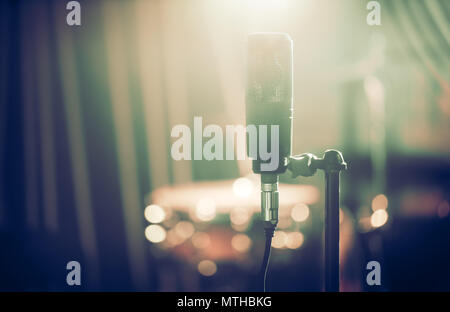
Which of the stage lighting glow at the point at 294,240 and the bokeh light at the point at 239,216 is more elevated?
the bokeh light at the point at 239,216

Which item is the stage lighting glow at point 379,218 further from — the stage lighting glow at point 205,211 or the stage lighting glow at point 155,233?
the stage lighting glow at point 155,233

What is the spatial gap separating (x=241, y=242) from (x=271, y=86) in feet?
7.44

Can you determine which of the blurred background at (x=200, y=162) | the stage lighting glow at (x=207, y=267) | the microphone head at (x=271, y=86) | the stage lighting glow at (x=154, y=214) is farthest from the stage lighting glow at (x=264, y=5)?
the microphone head at (x=271, y=86)

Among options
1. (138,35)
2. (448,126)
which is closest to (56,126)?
(138,35)

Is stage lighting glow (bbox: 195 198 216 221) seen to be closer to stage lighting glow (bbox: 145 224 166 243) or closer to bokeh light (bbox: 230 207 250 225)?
bokeh light (bbox: 230 207 250 225)

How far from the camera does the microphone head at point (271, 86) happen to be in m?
1.06

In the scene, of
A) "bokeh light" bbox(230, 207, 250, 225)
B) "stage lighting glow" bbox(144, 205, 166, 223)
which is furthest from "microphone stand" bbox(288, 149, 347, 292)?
"stage lighting glow" bbox(144, 205, 166, 223)

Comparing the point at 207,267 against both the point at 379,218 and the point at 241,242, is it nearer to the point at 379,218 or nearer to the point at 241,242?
the point at 241,242

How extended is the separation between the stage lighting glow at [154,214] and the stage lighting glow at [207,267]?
514mm

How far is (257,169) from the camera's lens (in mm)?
1096

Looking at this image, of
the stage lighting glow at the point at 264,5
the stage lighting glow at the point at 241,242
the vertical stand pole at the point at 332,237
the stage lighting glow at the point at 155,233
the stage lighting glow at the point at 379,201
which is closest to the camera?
the vertical stand pole at the point at 332,237

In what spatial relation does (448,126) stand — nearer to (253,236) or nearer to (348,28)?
(348,28)

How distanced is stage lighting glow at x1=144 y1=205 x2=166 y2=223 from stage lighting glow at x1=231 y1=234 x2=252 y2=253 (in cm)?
64

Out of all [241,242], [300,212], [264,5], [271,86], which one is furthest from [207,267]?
[264,5]
